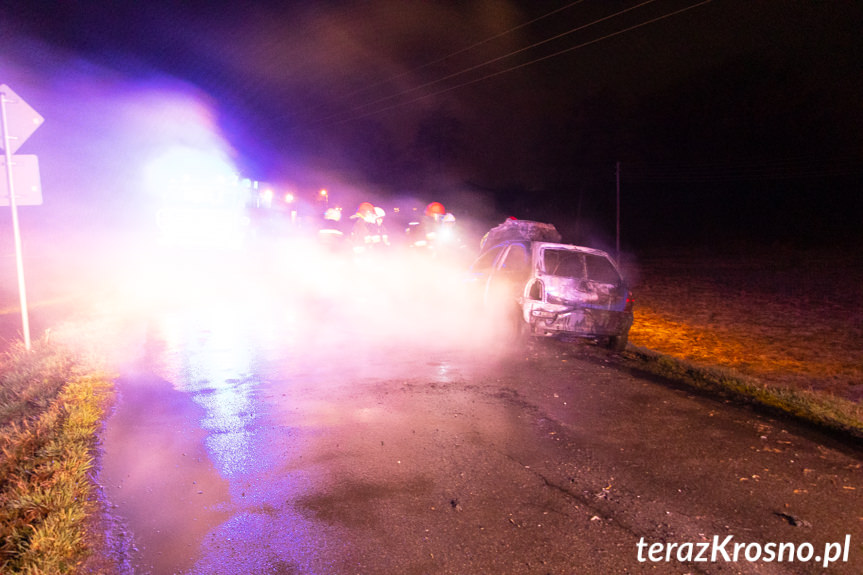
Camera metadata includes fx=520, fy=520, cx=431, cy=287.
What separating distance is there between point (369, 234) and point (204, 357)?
272 inches

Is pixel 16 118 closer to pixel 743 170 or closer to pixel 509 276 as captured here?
pixel 509 276

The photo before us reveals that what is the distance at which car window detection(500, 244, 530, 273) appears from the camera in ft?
26.9

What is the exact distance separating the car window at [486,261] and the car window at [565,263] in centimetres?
93

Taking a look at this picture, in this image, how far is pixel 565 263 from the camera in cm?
871

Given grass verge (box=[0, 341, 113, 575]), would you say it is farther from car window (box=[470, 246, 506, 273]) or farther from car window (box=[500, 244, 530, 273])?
car window (box=[470, 246, 506, 273])

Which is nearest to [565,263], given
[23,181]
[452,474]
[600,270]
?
[600,270]

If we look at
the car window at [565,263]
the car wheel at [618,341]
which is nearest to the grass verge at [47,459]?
the car window at [565,263]

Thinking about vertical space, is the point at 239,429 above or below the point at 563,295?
below

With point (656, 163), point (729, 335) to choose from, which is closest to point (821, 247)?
point (656, 163)

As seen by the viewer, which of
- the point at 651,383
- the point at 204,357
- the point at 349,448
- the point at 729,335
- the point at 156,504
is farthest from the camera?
the point at 729,335

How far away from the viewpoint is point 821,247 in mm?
30234

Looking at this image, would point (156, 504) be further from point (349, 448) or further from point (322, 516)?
point (349, 448)

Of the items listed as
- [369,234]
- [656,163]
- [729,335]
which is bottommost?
[729,335]

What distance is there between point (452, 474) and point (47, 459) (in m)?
3.15
